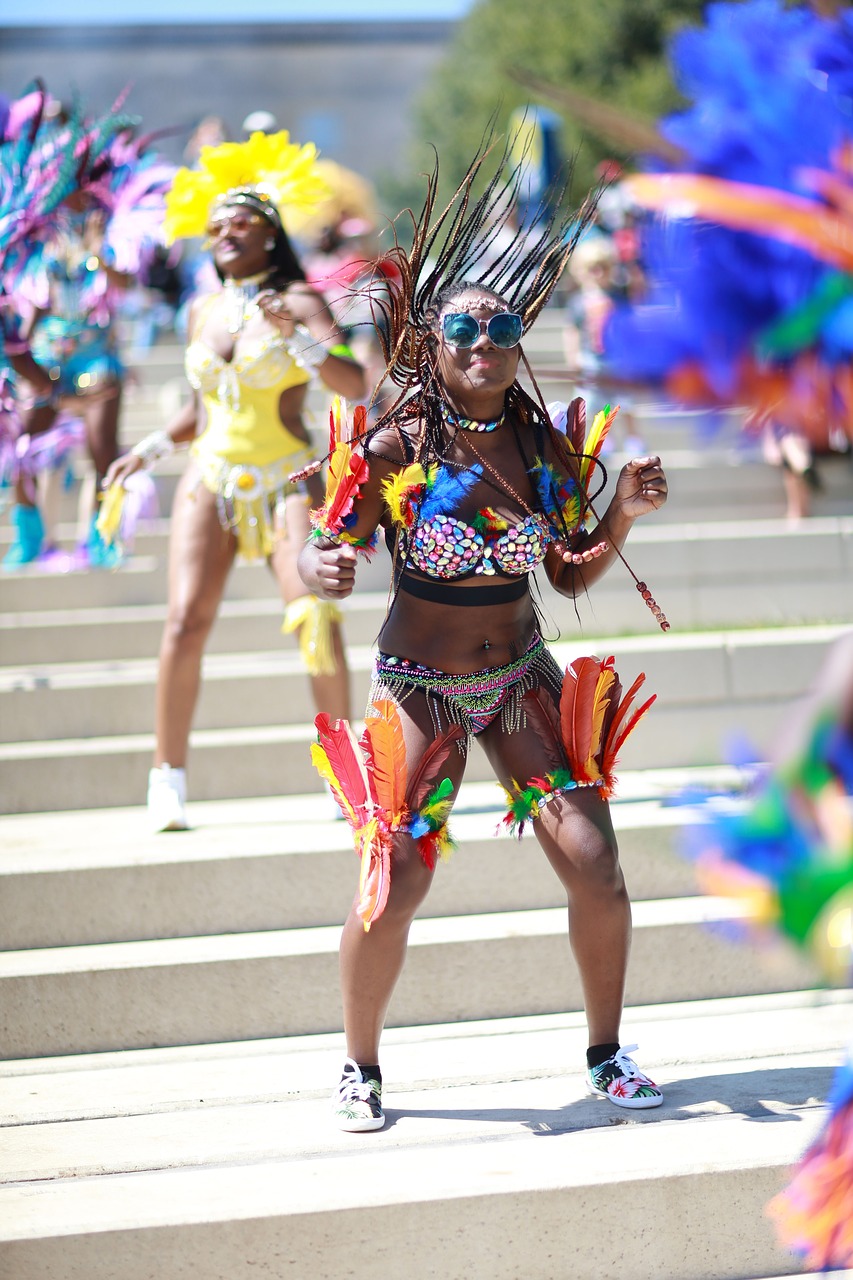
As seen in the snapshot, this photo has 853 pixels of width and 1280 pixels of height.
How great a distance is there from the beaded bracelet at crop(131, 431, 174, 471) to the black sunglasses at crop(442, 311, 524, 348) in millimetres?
1910

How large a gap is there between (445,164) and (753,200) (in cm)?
2936

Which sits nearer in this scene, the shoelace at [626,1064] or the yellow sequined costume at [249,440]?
the shoelace at [626,1064]

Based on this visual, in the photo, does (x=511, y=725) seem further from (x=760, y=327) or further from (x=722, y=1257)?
(x=760, y=327)

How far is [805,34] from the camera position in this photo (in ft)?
6.18

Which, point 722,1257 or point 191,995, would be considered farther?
point 191,995

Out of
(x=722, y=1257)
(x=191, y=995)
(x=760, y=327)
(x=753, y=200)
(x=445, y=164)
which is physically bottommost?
(x=722, y=1257)

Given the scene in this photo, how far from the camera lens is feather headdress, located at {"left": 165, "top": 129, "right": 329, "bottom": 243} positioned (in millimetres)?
4609

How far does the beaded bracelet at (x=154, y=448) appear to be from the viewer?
4.72 meters

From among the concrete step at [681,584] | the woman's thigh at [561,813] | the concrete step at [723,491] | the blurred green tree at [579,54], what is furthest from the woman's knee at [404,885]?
the blurred green tree at [579,54]

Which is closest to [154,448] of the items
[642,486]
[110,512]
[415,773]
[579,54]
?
[110,512]

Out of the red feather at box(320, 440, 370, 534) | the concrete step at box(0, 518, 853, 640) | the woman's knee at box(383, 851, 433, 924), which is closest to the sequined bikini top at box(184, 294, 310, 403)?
the red feather at box(320, 440, 370, 534)

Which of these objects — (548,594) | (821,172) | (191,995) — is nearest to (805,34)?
(821,172)

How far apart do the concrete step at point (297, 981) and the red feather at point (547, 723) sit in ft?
2.85

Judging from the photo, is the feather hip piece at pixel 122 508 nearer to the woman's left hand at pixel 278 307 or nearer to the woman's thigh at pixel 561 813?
the woman's left hand at pixel 278 307
